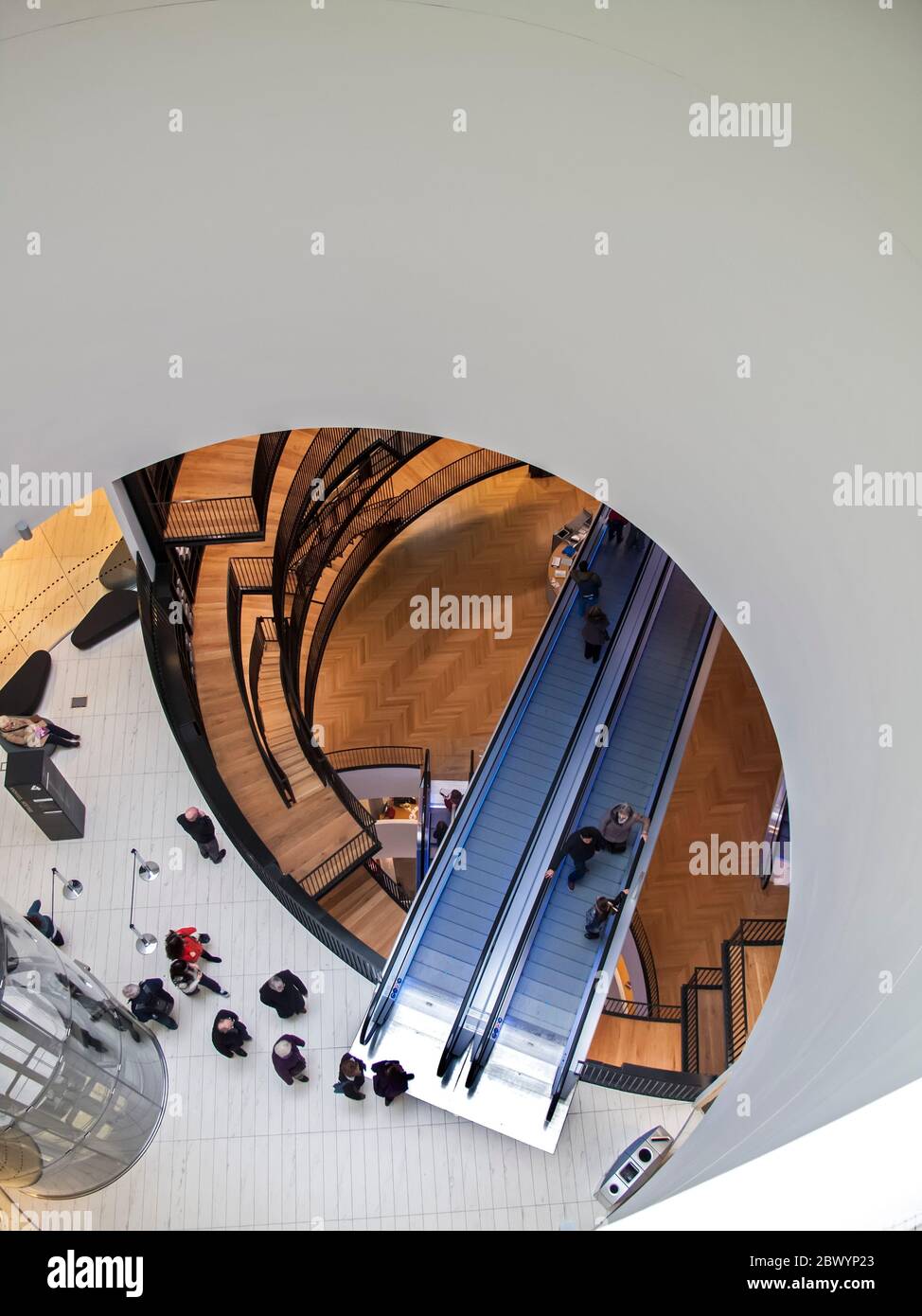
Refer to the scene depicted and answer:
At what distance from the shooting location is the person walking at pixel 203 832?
8.96 meters

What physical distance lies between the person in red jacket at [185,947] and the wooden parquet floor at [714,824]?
692 centimetres

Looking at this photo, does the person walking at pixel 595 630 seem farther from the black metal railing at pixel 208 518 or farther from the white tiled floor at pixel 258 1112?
the white tiled floor at pixel 258 1112

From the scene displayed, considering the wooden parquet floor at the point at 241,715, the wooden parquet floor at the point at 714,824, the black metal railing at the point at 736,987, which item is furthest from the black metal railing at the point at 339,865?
the wooden parquet floor at the point at 714,824

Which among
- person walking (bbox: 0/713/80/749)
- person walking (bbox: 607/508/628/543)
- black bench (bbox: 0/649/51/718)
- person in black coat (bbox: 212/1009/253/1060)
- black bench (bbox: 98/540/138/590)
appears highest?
person walking (bbox: 607/508/628/543)

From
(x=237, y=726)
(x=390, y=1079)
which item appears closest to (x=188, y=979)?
(x=390, y=1079)

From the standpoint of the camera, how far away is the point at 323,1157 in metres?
7.79

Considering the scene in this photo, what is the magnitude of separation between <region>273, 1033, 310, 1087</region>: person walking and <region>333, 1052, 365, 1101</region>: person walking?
35 centimetres

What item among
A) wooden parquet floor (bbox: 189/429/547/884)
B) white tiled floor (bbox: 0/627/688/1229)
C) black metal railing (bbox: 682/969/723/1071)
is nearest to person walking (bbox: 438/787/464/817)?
wooden parquet floor (bbox: 189/429/547/884)

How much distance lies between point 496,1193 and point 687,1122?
167 cm

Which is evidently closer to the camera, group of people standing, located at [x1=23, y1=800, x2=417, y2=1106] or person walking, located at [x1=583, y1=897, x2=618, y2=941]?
group of people standing, located at [x1=23, y1=800, x2=417, y2=1106]

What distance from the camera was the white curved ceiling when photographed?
4895 mm

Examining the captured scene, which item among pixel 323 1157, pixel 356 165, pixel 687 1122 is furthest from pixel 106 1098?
pixel 356 165

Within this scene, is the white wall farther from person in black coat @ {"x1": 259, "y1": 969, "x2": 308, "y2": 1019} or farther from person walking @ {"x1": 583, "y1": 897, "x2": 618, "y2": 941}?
person in black coat @ {"x1": 259, "y1": 969, "x2": 308, "y2": 1019}

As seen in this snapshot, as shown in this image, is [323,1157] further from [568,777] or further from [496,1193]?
[568,777]
